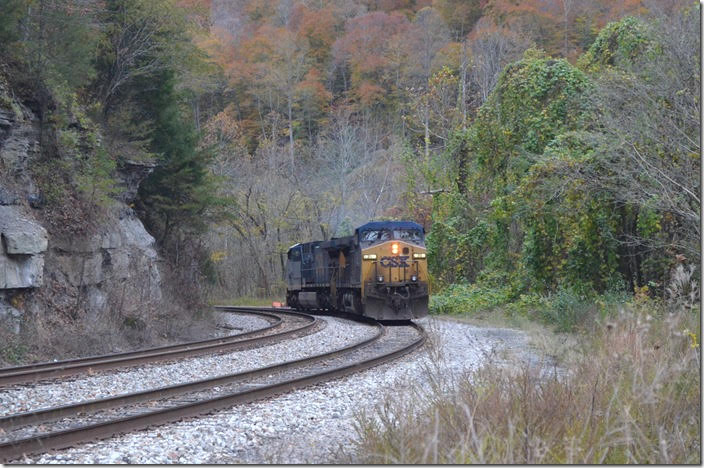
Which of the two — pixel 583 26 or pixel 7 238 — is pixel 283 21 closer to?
pixel 583 26

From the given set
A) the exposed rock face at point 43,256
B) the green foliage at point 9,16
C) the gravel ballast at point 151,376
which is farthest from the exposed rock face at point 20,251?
the green foliage at point 9,16

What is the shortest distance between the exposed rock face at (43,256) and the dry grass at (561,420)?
484 inches

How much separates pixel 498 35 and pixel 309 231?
19.1 meters

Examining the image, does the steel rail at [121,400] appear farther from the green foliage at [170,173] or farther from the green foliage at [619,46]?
the green foliage at [170,173]

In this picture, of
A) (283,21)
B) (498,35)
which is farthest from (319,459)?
(283,21)

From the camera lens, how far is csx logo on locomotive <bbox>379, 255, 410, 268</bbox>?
22938 mm

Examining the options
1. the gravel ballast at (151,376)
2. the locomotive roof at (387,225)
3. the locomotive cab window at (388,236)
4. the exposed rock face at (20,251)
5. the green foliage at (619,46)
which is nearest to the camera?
the gravel ballast at (151,376)

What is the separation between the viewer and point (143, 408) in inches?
363

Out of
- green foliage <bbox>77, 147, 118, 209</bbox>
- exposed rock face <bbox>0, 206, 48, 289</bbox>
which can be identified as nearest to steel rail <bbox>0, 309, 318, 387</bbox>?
exposed rock face <bbox>0, 206, 48, 289</bbox>

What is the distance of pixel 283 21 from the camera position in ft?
253

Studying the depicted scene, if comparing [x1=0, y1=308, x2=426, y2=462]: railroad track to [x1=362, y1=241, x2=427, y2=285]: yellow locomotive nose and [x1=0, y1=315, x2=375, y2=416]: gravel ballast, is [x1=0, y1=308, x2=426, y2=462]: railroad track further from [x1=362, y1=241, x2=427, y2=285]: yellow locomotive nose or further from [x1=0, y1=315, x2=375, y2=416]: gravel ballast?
[x1=362, y1=241, x2=427, y2=285]: yellow locomotive nose

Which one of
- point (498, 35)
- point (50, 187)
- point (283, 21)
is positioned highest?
point (283, 21)

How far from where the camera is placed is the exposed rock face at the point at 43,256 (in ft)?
53.1

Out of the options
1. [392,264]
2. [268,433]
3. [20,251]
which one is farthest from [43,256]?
[268,433]
